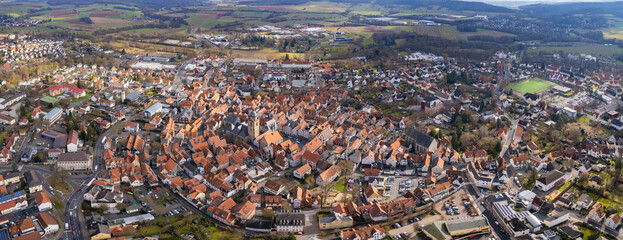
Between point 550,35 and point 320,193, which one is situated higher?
point 550,35

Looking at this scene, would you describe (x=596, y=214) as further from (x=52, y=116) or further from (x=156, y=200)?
(x=52, y=116)

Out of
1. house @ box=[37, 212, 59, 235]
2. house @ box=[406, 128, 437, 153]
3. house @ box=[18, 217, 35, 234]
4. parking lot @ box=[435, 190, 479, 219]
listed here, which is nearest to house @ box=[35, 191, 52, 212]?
house @ box=[37, 212, 59, 235]

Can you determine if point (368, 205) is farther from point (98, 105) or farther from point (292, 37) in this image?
point (292, 37)

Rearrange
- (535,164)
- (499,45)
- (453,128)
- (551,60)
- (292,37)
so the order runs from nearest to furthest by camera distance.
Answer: (535,164) < (453,128) < (551,60) < (499,45) < (292,37)

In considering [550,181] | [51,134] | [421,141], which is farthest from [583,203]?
[51,134]

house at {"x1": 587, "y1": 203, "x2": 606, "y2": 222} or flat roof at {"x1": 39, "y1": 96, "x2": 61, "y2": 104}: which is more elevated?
flat roof at {"x1": 39, "y1": 96, "x2": 61, "y2": 104}

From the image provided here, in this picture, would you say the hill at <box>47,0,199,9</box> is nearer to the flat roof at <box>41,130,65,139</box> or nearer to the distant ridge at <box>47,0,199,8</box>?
the distant ridge at <box>47,0,199,8</box>

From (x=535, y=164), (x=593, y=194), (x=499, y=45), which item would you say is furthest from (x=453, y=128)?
(x=499, y=45)
